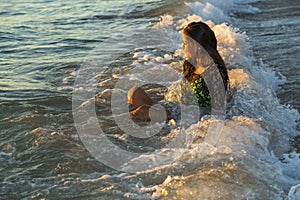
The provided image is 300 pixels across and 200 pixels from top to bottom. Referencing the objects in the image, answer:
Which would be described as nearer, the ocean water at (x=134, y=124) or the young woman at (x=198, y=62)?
the ocean water at (x=134, y=124)

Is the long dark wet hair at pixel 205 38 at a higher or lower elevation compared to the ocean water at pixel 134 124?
higher

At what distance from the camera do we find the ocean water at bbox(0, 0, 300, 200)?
434 cm

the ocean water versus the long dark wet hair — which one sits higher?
the long dark wet hair

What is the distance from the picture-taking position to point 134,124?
18.9 feet

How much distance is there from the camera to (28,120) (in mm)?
5727

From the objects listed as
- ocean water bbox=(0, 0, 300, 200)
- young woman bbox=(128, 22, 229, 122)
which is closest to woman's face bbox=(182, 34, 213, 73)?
young woman bbox=(128, 22, 229, 122)

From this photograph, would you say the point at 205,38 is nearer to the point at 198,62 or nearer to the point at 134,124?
the point at 198,62

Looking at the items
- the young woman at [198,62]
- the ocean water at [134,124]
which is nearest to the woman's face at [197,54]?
the young woman at [198,62]

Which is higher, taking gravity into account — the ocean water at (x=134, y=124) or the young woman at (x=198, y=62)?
the young woman at (x=198, y=62)

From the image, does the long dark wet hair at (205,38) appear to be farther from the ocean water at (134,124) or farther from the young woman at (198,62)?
the ocean water at (134,124)

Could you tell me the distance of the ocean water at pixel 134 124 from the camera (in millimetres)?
4336

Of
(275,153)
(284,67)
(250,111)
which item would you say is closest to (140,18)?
(284,67)

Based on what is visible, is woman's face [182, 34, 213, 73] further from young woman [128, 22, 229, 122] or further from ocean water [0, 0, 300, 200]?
ocean water [0, 0, 300, 200]

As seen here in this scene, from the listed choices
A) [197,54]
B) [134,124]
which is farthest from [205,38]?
[134,124]
